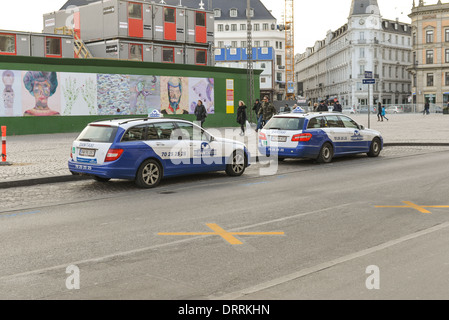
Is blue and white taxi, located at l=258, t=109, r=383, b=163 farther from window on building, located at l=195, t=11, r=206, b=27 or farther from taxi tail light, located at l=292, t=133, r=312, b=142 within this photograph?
window on building, located at l=195, t=11, r=206, b=27

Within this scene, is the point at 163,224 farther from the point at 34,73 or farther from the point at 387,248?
the point at 34,73

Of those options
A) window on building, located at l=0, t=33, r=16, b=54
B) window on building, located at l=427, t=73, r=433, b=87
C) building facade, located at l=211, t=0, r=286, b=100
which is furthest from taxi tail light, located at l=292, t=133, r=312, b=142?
building facade, located at l=211, t=0, r=286, b=100

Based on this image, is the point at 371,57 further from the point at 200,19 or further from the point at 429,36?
the point at 200,19

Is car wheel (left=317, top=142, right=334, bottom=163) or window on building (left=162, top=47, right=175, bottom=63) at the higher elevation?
window on building (left=162, top=47, right=175, bottom=63)

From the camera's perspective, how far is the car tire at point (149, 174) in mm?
12159

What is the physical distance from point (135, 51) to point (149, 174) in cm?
2998

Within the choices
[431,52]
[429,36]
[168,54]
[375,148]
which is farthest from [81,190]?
[429,36]

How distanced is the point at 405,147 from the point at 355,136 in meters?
5.25

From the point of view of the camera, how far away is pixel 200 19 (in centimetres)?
4509

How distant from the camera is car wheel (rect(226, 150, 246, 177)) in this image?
556 inches

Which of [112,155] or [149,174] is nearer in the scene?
[112,155]

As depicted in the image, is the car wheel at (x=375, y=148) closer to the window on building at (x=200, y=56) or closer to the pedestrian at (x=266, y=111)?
the pedestrian at (x=266, y=111)

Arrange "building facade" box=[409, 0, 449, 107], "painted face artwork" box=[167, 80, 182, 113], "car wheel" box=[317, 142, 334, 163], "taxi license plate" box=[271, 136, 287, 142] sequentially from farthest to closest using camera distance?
"building facade" box=[409, 0, 449, 107], "painted face artwork" box=[167, 80, 182, 113], "car wheel" box=[317, 142, 334, 163], "taxi license plate" box=[271, 136, 287, 142]

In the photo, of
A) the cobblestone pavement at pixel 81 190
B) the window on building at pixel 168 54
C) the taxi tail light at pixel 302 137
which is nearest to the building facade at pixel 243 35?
the window on building at pixel 168 54
